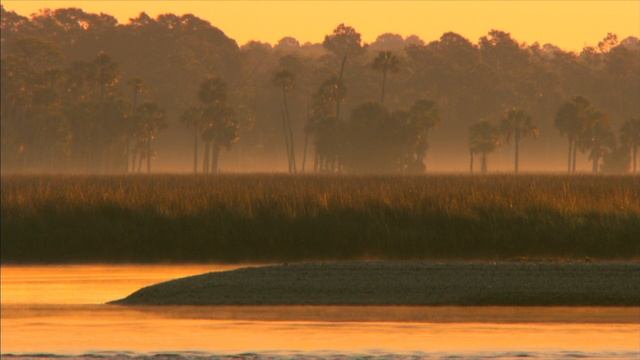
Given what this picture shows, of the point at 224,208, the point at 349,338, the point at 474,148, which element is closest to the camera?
the point at 349,338

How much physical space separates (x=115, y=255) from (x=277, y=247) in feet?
13.0

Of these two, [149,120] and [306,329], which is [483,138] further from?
[306,329]

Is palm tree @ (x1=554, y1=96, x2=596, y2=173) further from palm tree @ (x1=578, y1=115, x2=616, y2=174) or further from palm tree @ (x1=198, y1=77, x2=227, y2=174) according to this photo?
palm tree @ (x1=198, y1=77, x2=227, y2=174)

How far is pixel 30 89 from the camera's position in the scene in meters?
168

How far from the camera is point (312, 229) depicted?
1484 inches

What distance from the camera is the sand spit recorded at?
2325cm

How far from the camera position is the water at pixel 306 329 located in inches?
647

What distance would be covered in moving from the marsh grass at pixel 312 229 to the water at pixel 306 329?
1133cm

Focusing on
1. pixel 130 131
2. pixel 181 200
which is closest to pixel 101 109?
pixel 130 131

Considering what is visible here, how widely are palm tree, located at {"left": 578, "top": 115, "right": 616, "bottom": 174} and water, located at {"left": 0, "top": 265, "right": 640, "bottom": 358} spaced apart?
548 ft

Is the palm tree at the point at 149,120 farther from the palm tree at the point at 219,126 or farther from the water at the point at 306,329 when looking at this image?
the water at the point at 306,329

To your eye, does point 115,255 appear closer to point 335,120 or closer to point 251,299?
point 251,299

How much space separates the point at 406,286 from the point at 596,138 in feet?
554

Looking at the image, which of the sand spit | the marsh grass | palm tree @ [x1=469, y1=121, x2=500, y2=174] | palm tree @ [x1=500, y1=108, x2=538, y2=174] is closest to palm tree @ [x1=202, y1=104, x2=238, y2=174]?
palm tree @ [x1=469, y1=121, x2=500, y2=174]
